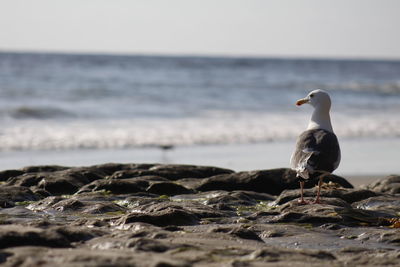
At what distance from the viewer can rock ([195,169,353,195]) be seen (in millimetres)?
7609

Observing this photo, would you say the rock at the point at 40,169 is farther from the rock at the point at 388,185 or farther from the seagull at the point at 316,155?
the rock at the point at 388,185

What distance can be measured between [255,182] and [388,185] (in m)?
1.54

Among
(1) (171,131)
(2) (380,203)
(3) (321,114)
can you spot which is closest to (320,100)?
(3) (321,114)

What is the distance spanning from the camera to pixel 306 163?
6.60 metres

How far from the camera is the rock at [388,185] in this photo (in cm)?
770

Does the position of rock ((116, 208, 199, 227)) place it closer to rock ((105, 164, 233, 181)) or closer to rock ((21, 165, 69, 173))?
rock ((105, 164, 233, 181))

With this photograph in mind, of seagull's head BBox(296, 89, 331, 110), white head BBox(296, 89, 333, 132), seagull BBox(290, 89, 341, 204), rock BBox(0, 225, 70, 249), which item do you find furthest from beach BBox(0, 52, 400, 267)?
seagull's head BBox(296, 89, 331, 110)

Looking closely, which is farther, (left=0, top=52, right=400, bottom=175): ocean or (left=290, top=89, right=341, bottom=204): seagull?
(left=0, top=52, right=400, bottom=175): ocean

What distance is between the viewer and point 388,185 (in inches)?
309

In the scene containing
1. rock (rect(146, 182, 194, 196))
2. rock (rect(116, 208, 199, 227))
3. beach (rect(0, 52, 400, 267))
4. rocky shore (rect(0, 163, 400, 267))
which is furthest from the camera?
rock (rect(146, 182, 194, 196))

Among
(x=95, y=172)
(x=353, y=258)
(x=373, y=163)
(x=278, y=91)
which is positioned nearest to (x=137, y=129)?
(x=373, y=163)

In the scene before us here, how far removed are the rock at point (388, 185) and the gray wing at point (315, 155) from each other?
3.96 feet

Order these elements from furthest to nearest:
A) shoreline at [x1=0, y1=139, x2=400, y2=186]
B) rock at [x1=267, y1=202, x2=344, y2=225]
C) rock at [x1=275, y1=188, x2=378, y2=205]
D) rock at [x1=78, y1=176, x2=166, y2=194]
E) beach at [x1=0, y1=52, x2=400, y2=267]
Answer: shoreline at [x1=0, y1=139, x2=400, y2=186] → rock at [x1=78, y1=176, x2=166, y2=194] → rock at [x1=275, y1=188, x2=378, y2=205] → rock at [x1=267, y1=202, x2=344, y2=225] → beach at [x1=0, y1=52, x2=400, y2=267]

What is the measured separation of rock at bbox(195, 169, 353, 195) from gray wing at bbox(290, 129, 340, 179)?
86 centimetres
